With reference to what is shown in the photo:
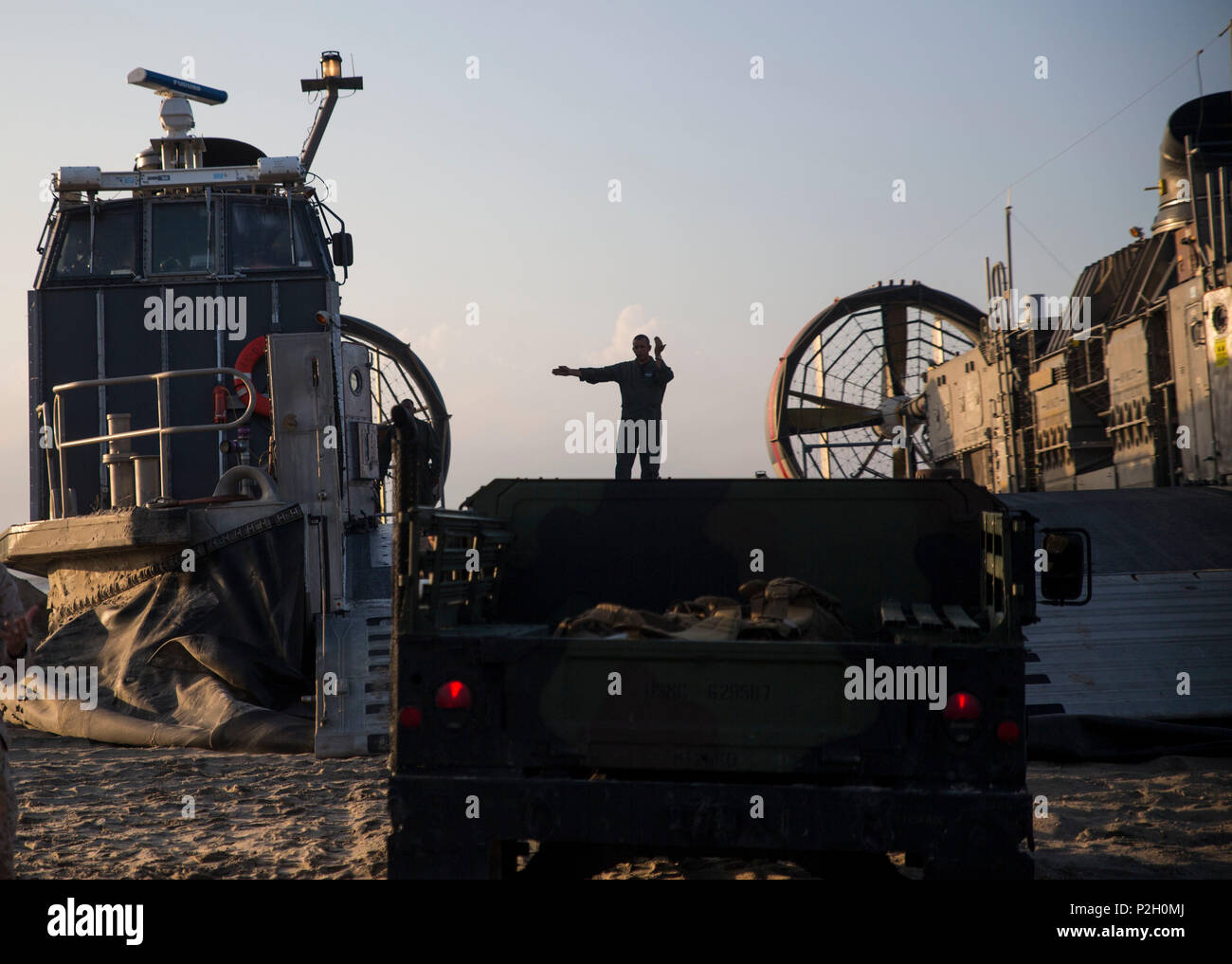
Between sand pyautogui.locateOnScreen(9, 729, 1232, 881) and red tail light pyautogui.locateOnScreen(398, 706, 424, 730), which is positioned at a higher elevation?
red tail light pyautogui.locateOnScreen(398, 706, 424, 730)

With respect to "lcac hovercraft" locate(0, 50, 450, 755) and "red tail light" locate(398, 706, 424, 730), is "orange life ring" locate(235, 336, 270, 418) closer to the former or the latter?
"lcac hovercraft" locate(0, 50, 450, 755)

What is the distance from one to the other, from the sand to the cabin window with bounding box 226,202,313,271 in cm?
523

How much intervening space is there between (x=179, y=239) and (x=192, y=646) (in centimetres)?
463

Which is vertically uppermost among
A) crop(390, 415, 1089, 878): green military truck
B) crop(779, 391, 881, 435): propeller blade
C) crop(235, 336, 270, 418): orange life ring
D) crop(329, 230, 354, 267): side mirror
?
crop(329, 230, 354, 267): side mirror

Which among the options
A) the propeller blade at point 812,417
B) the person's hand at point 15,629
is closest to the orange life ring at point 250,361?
the person's hand at point 15,629

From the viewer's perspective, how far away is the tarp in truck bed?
Result: 26.4ft

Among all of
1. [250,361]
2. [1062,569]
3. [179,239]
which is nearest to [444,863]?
[1062,569]

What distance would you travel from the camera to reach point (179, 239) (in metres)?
11.3

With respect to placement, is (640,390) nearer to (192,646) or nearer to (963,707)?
(192,646)

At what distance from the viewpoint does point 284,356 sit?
8992 millimetres

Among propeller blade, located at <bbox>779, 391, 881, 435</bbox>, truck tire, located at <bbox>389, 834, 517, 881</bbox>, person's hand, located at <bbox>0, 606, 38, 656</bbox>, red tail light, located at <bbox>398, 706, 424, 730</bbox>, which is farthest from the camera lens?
propeller blade, located at <bbox>779, 391, 881, 435</bbox>

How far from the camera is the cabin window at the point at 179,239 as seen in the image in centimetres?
1124

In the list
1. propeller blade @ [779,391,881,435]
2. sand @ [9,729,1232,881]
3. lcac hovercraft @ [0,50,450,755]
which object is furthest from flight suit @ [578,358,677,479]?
propeller blade @ [779,391,881,435]
